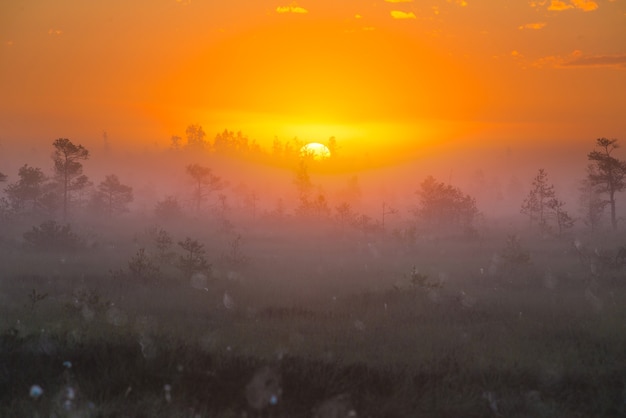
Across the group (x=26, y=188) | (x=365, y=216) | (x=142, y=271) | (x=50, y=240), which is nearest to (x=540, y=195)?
(x=365, y=216)

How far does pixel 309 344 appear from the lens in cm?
861

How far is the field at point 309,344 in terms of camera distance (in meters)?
6.30

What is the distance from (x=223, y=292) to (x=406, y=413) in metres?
9.16

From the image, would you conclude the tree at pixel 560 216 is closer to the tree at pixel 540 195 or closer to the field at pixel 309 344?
the tree at pixel 540 195

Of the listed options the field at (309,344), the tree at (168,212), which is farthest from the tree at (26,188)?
the field at (309,344)

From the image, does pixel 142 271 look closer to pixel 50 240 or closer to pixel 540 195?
pixel 50 240

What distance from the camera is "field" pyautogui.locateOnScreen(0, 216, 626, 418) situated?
630cm

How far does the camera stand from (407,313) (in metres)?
11.9

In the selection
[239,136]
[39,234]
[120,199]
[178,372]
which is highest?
[239,136]

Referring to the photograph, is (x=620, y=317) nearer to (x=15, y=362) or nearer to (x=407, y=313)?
(x=407, y=313)

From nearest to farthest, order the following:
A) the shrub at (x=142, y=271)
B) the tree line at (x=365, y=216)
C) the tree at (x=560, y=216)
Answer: the shrub at (x=142, y=271) → the tree at (x=560, y=216) → the tree line at (x=365, y=216)

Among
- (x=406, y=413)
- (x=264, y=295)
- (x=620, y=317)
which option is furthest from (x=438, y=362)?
(x=264, y=295)

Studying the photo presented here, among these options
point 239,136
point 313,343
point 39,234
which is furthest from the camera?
point 239,136

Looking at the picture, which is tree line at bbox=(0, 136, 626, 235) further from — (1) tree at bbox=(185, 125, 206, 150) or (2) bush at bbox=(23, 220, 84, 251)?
(1) tree at bbox=(185, 125, 206, 150)
